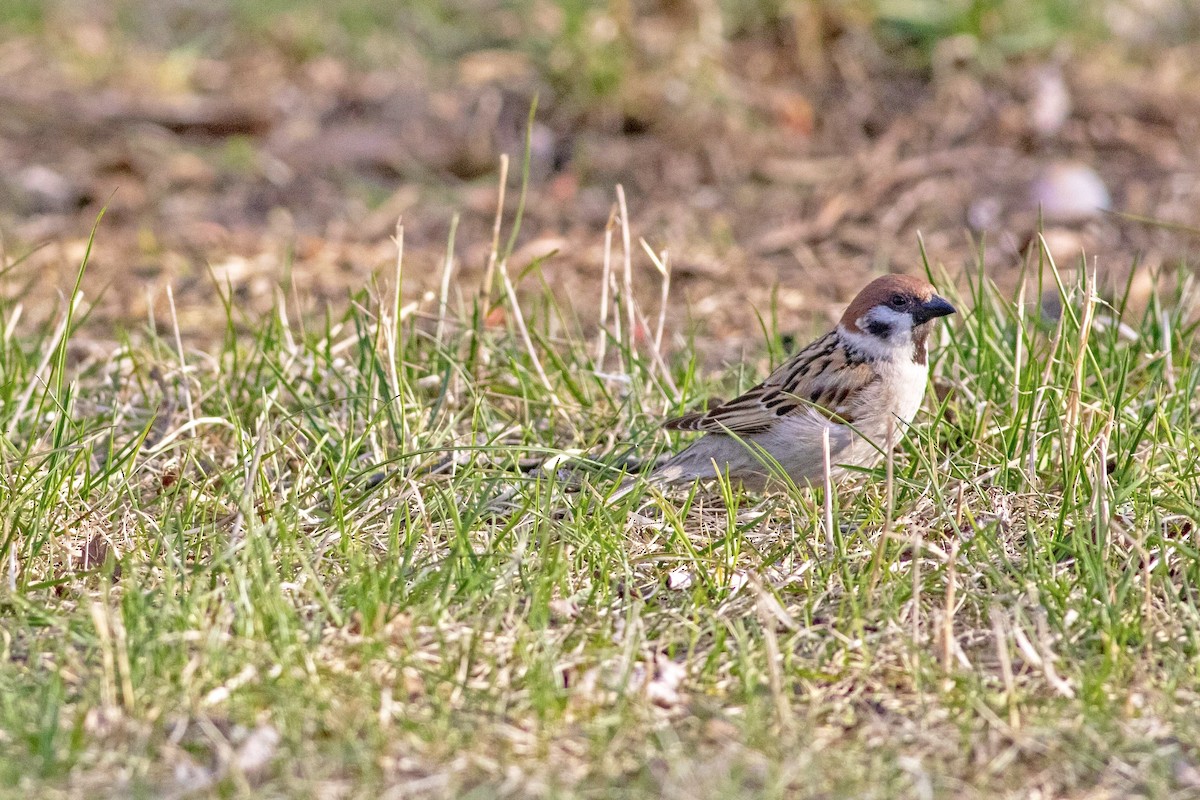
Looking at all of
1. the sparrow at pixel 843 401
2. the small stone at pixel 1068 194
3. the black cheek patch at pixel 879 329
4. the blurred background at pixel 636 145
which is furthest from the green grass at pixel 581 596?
the small stone at pixel 1068 194

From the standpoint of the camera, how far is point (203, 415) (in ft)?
16.0

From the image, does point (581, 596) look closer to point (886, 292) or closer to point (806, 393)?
point (806, 393)

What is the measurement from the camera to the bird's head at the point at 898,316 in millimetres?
4668

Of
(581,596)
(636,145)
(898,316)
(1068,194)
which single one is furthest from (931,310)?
(636,145)

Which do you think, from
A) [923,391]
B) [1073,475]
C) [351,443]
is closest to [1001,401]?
[923,391]

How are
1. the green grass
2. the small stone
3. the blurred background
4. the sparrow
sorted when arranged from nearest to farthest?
the green grass, the sparrow, the blurred background, the small stone

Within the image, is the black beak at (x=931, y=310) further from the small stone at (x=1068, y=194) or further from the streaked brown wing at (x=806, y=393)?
the small stone at (x=1068, y=194)

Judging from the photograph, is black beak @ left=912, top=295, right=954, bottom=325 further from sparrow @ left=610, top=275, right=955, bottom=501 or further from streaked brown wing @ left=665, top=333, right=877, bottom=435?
streaked brown wing @ left=665, top=333, right=877, bottom=435

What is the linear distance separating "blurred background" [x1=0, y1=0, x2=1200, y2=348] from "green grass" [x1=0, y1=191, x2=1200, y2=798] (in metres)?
2.08

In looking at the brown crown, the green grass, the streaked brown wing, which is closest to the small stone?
the green grass

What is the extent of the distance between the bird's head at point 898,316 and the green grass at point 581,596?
20cm

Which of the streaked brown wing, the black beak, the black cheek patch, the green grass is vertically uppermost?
the black beak

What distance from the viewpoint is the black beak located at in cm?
461

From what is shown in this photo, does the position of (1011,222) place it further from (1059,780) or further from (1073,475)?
(1059,780)
